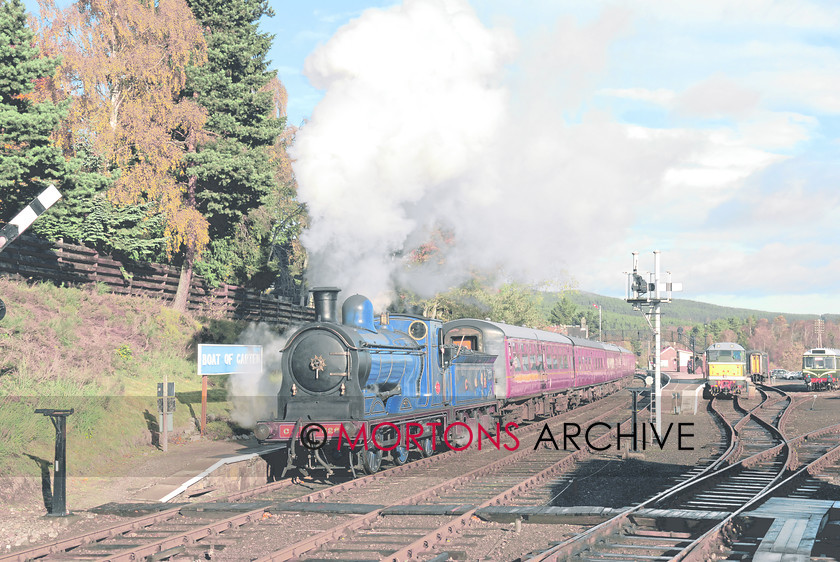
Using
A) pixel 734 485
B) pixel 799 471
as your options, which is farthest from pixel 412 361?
pixel 799 471

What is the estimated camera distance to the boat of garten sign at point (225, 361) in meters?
17.0

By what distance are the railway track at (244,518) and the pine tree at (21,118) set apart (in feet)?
41.5

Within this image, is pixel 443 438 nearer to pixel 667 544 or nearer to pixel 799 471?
pixel 799 471

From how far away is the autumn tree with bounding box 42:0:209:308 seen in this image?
27266mm

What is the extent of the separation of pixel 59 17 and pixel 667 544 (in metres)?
26.9

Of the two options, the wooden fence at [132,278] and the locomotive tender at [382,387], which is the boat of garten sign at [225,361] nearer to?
the locomotive tender at [382,387]

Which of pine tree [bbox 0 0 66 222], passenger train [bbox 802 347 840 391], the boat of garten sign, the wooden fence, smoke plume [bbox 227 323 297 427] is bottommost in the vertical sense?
passenger train [bbox 802 347 840 391]

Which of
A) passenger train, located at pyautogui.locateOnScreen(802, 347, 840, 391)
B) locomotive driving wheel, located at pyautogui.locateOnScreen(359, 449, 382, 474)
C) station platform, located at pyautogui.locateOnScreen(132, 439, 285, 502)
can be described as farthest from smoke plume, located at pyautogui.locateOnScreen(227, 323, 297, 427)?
passenger train, located at pyautogui.locateOnScreen(802, 347, 840, 391)

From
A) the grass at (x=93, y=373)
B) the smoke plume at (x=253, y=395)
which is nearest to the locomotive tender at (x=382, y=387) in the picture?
the grass at (x=93, y=373)

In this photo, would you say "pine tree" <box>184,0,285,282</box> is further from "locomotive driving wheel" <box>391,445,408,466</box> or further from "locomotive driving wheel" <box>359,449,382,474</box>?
"locomotive driving wheel" <box>359,449,382,474</box>

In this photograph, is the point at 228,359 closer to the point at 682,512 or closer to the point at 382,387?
the point at 382,387

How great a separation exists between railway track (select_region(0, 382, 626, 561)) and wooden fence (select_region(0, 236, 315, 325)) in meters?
13.2

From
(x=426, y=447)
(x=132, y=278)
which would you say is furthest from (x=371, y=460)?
(x=132, y=278)

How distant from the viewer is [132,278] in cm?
2716
